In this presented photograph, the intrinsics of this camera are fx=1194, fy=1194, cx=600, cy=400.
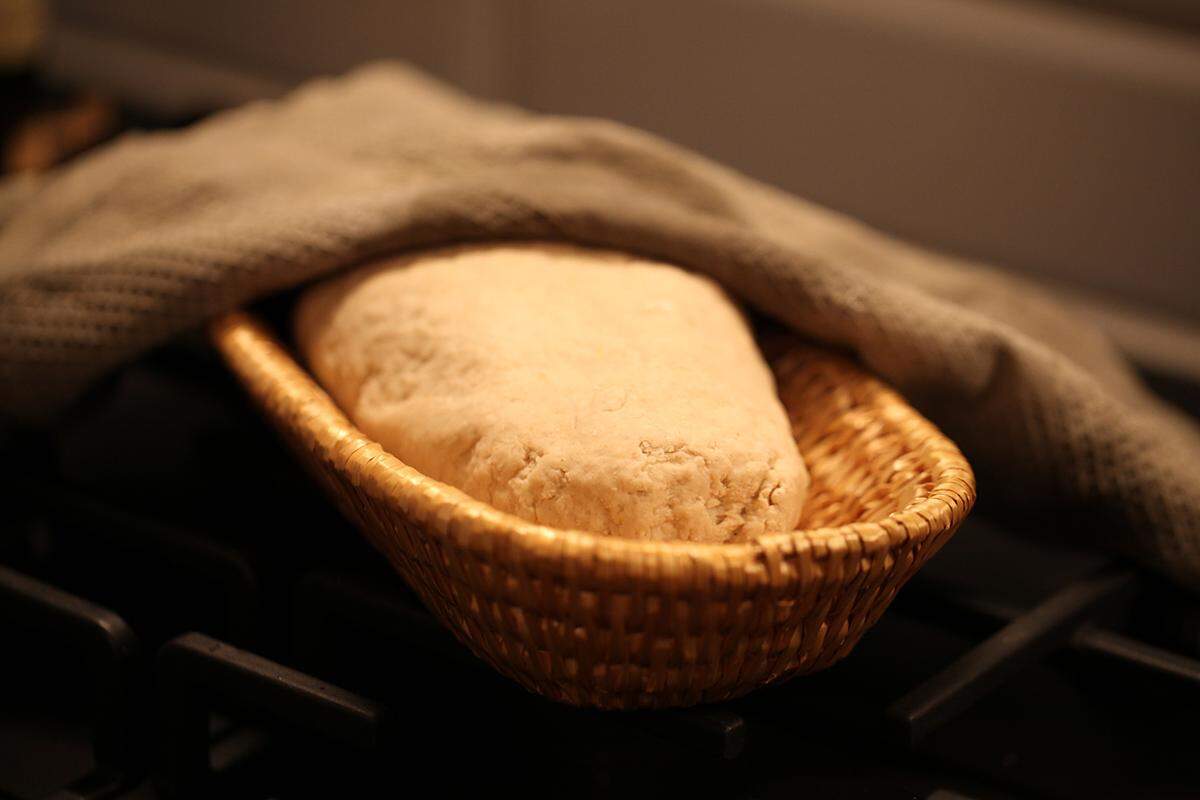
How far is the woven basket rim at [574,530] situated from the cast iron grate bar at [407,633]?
0.20 ft

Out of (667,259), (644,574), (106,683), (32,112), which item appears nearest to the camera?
(644,574)

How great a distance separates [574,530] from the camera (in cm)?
39

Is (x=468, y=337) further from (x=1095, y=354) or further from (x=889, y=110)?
(x=889, y=110)

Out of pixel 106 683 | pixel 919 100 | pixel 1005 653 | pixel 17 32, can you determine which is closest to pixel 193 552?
pixel 106 683

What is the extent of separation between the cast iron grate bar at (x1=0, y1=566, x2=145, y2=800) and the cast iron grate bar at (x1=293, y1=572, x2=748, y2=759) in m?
0.07

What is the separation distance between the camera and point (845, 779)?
450 mm

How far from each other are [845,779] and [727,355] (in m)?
0.17

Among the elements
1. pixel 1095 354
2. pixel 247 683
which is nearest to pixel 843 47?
pixel 1095 354

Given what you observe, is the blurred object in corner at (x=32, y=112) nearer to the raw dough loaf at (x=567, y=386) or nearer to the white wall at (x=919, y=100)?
the white wall at (x=919, y=100)

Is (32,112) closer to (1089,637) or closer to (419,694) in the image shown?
(419,694)

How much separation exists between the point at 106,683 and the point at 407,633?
0.12 m

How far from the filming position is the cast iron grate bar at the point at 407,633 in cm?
39

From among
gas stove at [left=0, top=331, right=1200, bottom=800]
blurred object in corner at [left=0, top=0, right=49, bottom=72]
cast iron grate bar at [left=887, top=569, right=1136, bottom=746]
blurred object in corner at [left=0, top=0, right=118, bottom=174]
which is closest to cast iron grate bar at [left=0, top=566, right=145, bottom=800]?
gas stove at [left=0, top=331, right=1200, bottom=800]

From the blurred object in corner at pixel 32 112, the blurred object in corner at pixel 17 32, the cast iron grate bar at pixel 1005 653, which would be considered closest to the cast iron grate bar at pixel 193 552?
the cast iron grate bar at pixel 1005 653
